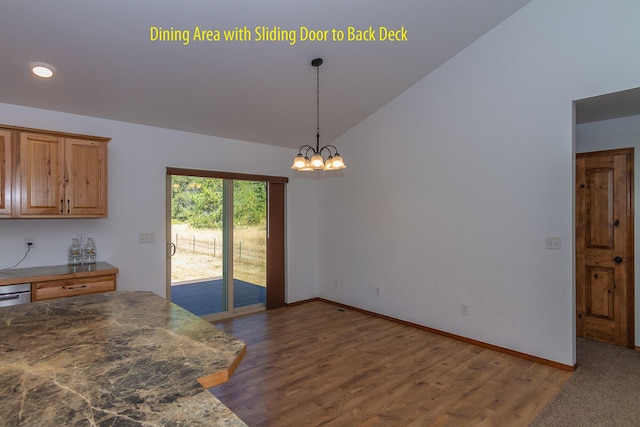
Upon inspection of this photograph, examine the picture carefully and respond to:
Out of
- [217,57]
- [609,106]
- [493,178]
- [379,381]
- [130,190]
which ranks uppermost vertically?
[217,57]

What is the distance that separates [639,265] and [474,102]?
2503mm

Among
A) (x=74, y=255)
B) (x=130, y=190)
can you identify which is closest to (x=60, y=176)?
(x=130, y=190)

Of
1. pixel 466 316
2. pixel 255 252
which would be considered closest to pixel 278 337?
pixel 255 252

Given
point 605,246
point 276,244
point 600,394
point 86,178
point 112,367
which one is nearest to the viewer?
point 112,367

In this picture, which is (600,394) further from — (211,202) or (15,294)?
(15,294)

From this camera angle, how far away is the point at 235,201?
16.3ft

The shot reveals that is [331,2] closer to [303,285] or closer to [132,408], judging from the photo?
[132,408]

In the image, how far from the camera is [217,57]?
316cm

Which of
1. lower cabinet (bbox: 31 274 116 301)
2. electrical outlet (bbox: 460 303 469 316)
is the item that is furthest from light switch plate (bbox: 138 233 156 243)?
electrical outlet (bbox: 460 303 469 316)

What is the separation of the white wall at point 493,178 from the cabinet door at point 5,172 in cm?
403

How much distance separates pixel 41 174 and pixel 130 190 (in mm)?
898

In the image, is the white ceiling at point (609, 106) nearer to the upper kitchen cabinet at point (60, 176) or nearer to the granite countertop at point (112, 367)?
the granite countertop at point (112, 367)

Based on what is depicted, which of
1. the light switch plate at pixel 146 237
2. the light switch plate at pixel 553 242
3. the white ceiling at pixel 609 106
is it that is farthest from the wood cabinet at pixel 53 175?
the white ceiling at pixel 609 106

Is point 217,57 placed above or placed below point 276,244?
A: above
